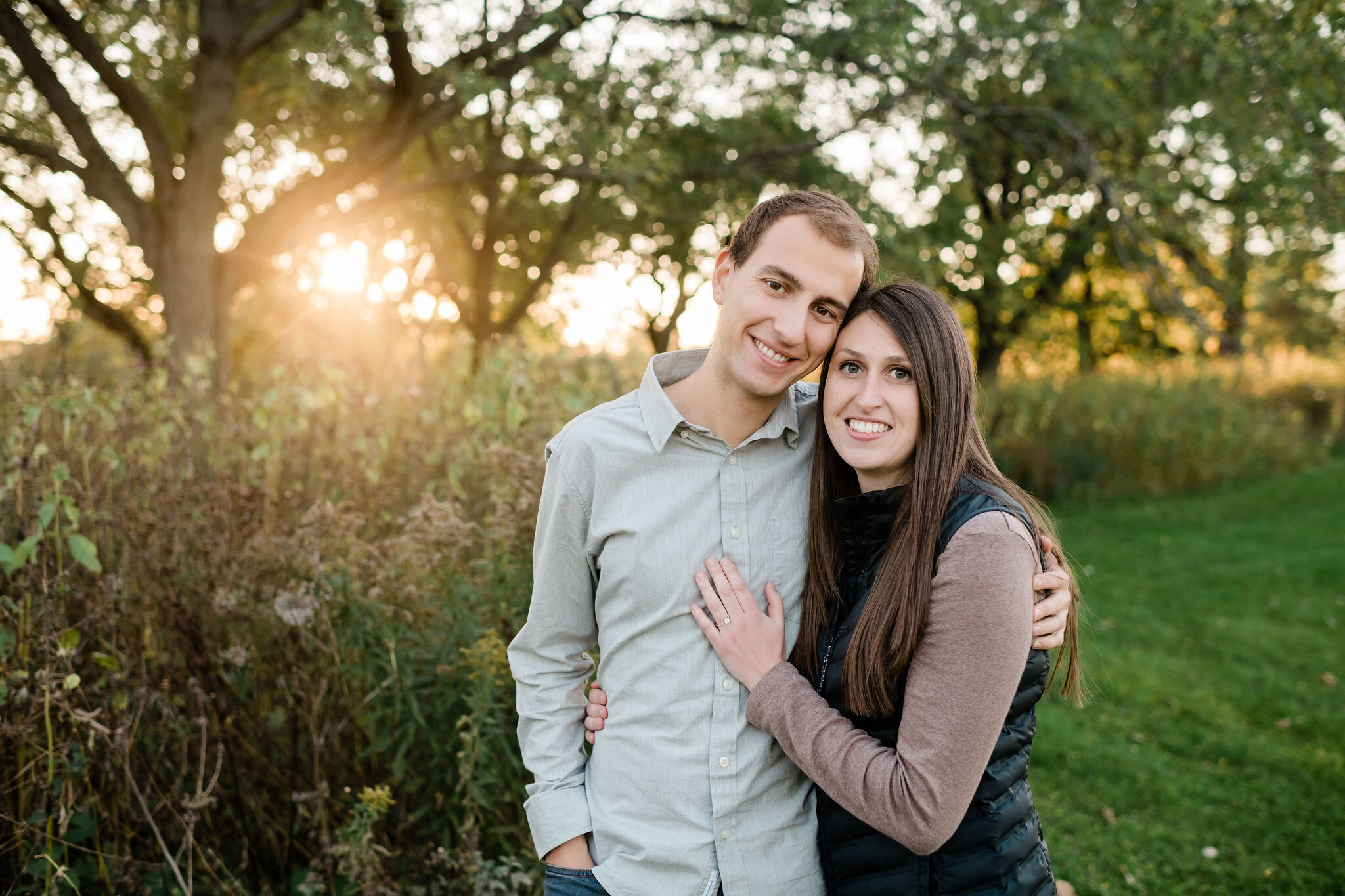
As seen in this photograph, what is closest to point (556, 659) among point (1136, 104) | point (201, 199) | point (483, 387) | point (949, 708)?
point (949, 708)

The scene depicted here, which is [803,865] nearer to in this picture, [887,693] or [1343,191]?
[887,693]

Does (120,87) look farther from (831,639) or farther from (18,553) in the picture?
(831,639)

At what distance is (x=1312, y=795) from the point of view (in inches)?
169

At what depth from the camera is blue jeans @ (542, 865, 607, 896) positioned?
1.82 meters

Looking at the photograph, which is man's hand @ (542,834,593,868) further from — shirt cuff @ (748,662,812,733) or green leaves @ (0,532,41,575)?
green leaves @ (0,532,41,575)

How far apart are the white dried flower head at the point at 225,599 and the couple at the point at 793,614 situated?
1.07 metres

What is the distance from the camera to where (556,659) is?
1971mm

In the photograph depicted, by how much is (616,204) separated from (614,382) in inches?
344

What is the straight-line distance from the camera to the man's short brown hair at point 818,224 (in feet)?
6.37

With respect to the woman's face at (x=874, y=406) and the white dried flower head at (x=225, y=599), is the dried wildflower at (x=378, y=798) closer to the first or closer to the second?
the white dried flower head at (x=225, y=599)

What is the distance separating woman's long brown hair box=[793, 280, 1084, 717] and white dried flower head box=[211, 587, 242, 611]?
1.69 m

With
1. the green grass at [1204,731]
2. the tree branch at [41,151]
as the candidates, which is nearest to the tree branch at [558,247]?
the tree branch at [41,151]

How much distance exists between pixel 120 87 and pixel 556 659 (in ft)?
25.4

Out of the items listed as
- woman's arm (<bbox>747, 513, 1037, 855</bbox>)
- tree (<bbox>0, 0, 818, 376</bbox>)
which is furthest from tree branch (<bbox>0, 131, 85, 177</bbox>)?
woman's arm (<bbox>747, 513, 1037, 855</bbox>)
